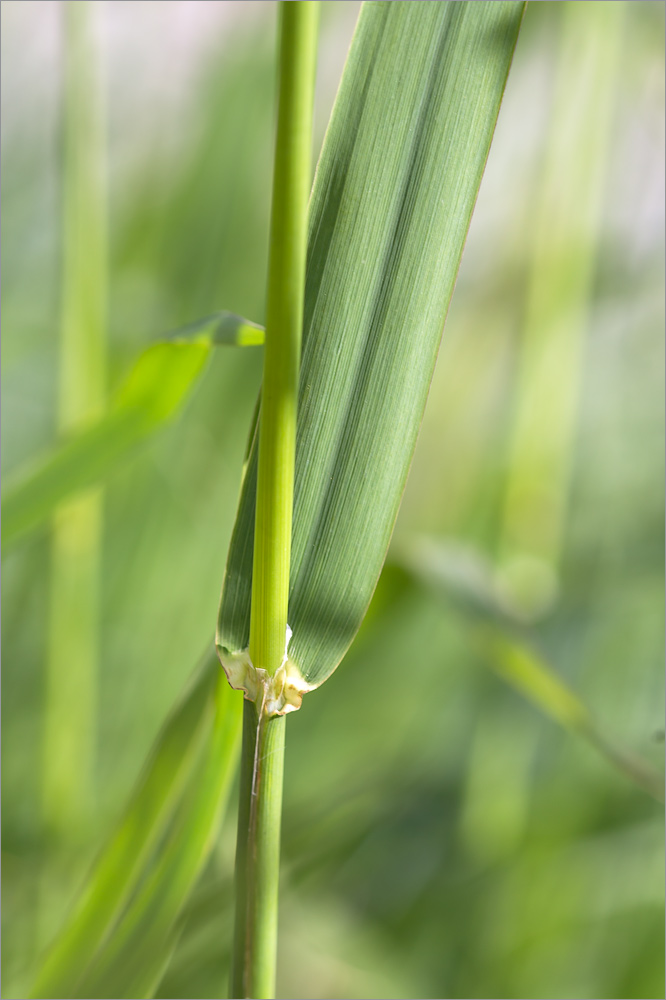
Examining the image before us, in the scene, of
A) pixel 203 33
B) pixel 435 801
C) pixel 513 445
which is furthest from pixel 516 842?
pixel 203 33

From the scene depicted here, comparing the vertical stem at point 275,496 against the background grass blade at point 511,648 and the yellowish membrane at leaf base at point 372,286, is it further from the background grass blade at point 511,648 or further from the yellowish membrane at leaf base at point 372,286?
the background grass blade at point 511,648

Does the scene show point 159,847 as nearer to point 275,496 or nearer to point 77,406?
point 275,496

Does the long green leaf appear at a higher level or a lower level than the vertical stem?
lower

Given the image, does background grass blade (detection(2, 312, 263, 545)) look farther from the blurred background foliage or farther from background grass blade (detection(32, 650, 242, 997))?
the blurred background foliage

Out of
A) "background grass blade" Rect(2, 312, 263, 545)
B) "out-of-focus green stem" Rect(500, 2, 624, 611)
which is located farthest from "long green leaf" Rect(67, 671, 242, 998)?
"out-of-focus green stem" Rect(500, 2, 624, 611)

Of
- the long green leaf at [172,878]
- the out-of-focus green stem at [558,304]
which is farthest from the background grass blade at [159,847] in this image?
the out-of-focus green stem at [558,304]
